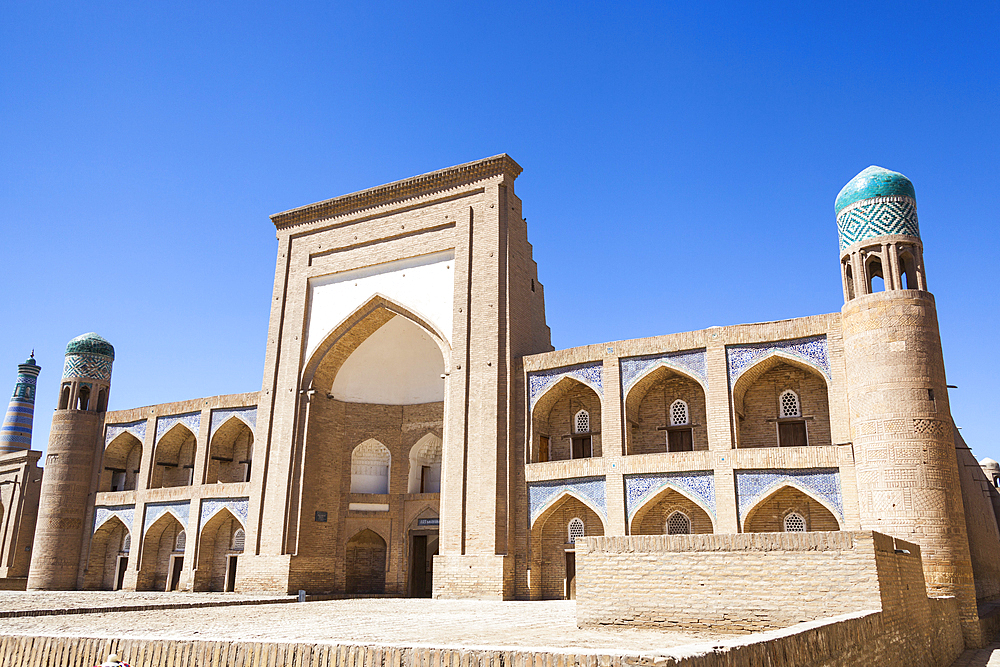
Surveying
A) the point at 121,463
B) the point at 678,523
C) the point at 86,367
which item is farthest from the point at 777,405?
the point at 86,367

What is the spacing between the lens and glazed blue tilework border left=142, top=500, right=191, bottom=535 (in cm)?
2025

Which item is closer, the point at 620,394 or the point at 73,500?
the point at 620,394

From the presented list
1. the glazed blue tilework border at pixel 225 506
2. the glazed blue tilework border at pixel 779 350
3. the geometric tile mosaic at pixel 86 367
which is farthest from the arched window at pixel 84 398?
the glazed blue tilework border at pixel 779 350

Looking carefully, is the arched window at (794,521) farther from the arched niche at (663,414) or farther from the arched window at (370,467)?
the arched window at (370,467)

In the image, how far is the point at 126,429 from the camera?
22.2 meters

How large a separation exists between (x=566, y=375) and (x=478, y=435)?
2.09 meters

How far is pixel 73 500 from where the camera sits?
21781 millimetres

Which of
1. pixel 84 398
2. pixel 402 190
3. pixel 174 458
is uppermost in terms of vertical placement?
pixel 402 190

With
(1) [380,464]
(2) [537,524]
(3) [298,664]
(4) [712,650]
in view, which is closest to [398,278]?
(1) [380,464]

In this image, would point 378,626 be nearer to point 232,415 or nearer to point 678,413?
point 678,413

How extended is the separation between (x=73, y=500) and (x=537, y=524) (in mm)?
Result: 13310

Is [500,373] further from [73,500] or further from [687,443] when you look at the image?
[73,500]

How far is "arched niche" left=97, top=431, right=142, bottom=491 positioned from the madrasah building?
58mm

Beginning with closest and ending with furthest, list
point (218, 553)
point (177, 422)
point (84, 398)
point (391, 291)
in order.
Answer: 1. point (391, 291)
2. point (218, 553)
3. point (177, 422)
4. point (84, 398)
